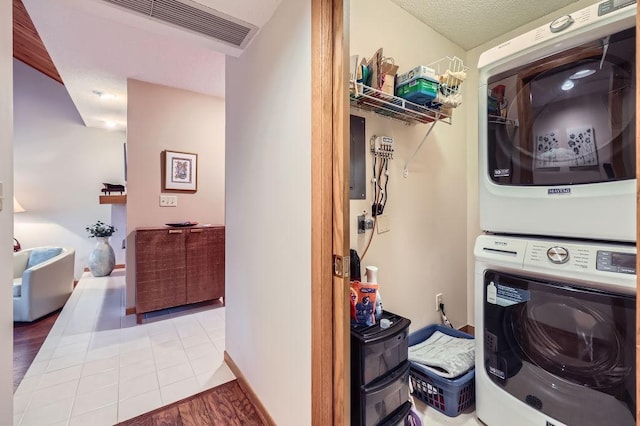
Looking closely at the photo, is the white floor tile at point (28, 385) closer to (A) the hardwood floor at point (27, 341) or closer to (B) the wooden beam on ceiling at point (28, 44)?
(A) the hardwood floor at point (27, 341)

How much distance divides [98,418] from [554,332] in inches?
90.3

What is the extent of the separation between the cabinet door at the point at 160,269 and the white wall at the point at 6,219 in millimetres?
1599

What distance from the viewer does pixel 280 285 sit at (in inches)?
50.8

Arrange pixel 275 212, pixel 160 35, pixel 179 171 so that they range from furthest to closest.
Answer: pixel 179 171
pixel 160 35
pixel 275 212

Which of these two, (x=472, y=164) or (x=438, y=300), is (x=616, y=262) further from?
(x=472, y=164)

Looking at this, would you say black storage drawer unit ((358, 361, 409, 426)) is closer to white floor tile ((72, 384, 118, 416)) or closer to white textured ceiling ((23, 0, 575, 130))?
white floor tile ((72, 384, 118, 416))

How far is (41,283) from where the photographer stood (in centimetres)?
276

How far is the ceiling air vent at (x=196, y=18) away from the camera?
1350mm

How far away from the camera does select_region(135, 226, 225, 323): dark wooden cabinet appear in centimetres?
272

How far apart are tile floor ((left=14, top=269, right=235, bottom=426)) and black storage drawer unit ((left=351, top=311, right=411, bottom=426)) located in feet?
3.55

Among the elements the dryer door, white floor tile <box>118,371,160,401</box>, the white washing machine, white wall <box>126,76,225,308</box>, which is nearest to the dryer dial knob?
the white washing machine

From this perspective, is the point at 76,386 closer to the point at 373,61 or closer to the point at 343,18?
the point at 343,18

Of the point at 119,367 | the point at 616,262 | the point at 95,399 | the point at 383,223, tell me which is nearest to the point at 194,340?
the point at 119,367

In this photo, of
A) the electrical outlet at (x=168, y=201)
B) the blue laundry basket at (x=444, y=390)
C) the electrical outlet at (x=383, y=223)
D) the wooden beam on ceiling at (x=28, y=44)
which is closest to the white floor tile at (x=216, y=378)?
the blue laundry basket at (x=444, y=390)
